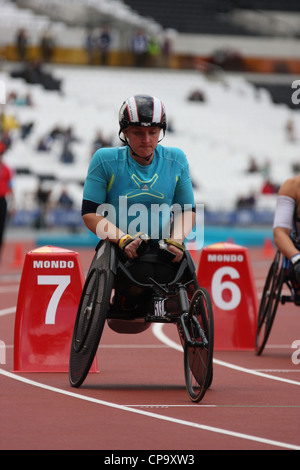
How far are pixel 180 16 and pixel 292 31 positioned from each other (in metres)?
5.56

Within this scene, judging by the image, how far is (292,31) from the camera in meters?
56.9

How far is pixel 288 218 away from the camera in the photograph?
32.9ft

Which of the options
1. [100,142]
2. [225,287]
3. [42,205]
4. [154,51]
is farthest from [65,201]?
[225,287]

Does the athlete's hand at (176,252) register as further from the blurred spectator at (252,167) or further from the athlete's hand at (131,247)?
the blurred spectator at (252,167)

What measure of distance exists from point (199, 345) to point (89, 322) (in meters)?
0.88

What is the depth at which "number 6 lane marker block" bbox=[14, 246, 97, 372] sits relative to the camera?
9.10 metres

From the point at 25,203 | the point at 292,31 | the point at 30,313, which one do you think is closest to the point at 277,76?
the point at 292,31

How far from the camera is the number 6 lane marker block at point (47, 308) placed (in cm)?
910

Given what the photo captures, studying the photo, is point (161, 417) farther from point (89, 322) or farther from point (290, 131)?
point (290, 131)

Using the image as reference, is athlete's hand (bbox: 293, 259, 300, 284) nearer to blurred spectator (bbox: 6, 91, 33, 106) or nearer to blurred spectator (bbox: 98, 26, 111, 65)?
blurred spectator (bbox: 6, 91, 33, 106)

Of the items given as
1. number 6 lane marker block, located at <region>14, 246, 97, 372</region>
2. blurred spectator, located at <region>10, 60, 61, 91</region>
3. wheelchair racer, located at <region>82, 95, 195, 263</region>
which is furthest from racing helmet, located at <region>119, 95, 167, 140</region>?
blurred spectator, located at <region>10, 60, 61, 91</region>

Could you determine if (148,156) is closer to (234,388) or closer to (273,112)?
(234,388)

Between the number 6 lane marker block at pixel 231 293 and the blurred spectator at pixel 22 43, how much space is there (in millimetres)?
36611

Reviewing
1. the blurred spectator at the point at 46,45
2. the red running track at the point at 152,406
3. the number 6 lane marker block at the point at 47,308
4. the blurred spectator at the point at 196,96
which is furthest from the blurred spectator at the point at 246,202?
the number 6 lane marker block at the point at 47,308
